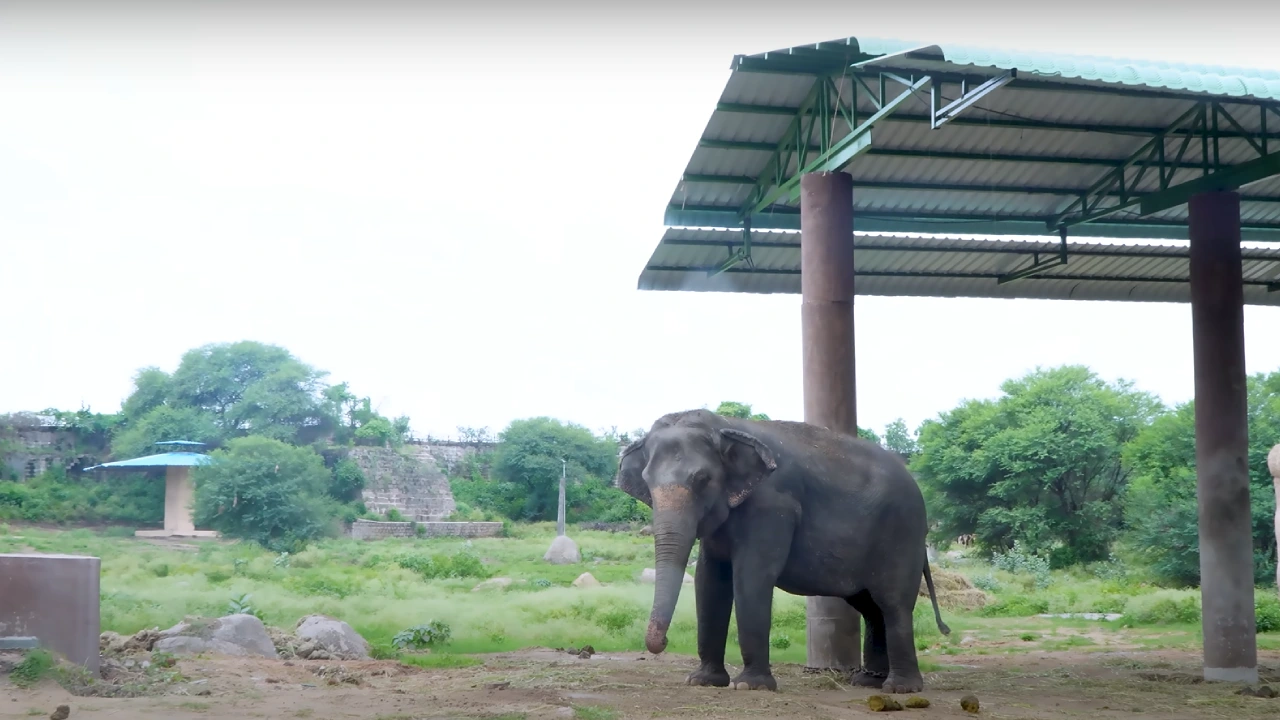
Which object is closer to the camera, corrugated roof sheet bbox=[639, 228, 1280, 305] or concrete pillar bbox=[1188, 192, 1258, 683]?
concrete pillar bbox=[1188, 192, 1258, 683]

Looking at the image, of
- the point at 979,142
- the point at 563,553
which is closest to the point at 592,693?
the point at 979,142

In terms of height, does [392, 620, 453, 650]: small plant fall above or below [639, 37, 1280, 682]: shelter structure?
below

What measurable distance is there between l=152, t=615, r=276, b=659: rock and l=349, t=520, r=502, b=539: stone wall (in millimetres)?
29280

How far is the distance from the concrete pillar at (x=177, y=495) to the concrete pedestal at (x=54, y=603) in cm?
2942

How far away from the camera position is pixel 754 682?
34.0 ft

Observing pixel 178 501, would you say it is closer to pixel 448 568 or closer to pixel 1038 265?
pixel 448 568

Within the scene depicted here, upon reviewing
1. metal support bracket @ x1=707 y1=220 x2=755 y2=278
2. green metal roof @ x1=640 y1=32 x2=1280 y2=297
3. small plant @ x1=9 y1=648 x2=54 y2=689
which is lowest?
small plant @ x1=9 y1=648 x2=54 y2=689

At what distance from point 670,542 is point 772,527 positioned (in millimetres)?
1111

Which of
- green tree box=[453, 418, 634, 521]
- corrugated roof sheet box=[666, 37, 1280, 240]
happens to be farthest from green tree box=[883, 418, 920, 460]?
corrugated roof sheet box=[666, 37, 1280, 240]

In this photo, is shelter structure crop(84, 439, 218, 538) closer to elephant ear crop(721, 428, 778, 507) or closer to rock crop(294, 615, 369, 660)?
rock crop(294, 615, 369, 660)

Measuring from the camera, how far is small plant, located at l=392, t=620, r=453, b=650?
1527 centimetres

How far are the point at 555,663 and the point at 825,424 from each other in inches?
148

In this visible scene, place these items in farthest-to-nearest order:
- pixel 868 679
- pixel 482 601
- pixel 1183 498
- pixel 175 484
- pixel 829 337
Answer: pixel 175 484 < pixel 1183 498 < pixel 482 601 < pixel 829 337 < pixel 868 679

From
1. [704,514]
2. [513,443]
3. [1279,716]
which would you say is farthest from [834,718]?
[513,443]
